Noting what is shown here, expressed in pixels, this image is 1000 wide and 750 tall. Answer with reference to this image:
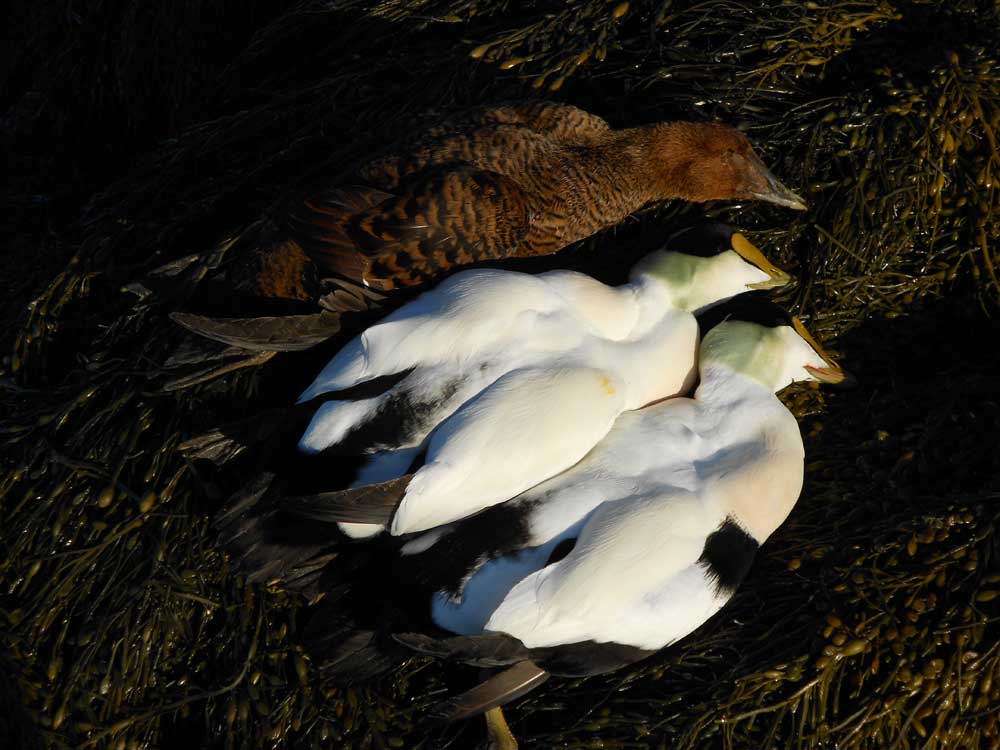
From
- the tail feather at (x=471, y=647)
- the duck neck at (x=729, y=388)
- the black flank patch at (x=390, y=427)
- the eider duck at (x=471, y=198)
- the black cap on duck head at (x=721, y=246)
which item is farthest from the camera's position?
the black cap on duck head at (x=721, y=246)

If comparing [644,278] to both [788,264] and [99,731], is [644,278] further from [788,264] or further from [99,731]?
[99,731]

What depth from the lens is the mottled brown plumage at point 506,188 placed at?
240 centimetres

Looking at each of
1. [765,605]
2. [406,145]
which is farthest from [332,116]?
[765,605]

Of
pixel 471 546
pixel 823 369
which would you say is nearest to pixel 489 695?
pixel 471 546

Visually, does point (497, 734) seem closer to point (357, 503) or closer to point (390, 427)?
point (357, 503)

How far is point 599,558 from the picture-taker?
2080mm

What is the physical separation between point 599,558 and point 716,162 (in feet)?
3.83

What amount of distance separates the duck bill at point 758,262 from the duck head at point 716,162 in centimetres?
14

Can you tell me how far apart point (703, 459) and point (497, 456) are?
53cm

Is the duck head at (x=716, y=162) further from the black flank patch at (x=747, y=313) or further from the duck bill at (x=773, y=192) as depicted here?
the black flank patch at (x=747, y=313)

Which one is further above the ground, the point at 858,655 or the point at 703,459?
the point at 703,459

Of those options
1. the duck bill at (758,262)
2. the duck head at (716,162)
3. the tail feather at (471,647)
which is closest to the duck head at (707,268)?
the duck bill at (758,262)

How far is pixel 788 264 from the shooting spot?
2.79m

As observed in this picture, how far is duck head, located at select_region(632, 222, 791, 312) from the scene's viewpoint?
2.58 m
